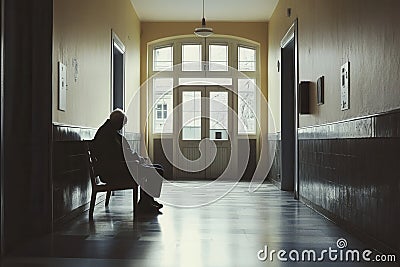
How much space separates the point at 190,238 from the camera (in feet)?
15.9

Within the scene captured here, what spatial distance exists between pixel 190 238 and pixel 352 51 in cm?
217

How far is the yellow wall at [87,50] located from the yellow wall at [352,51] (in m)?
2.69

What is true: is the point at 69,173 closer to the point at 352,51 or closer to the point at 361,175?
the point at 361,175

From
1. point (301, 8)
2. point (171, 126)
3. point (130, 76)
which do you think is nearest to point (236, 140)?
point (171, 126)

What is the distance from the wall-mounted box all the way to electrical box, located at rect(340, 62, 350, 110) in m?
1.87

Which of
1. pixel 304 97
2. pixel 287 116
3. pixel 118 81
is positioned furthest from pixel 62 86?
pixel 287 116

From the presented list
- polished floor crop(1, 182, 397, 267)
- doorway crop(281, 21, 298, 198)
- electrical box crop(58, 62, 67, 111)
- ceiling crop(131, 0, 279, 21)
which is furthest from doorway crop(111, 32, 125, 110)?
electrical box crop(58, 62, 67, 111)

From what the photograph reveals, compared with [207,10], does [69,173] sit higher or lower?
lower

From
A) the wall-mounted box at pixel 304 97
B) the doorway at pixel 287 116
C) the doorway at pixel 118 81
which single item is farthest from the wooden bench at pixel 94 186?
the doorway at pixel 287 116

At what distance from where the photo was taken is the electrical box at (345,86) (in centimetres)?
543

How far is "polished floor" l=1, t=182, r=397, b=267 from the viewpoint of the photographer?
3998mm

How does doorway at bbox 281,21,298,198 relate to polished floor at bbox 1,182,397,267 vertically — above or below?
above

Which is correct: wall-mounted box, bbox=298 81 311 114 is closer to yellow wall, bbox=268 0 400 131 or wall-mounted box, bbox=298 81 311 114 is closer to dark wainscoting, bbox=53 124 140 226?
yellow wall, bbox=268 0 400 131

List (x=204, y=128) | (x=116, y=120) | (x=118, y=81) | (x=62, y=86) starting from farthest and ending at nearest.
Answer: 1. (x=204, y=128)
2. (x=118, y=81)
3. (x=116, y=120)
4. (x=62, y=86)
